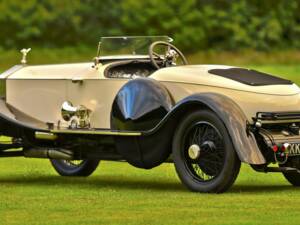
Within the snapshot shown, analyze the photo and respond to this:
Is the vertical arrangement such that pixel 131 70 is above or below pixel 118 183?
above

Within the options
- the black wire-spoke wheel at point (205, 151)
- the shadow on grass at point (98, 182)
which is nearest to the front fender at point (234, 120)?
the black wire-spoke wheel at point (205, 151)

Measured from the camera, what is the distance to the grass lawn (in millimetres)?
9539

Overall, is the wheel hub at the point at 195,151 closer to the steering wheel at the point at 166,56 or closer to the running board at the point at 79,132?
the running board at the point at 79,132

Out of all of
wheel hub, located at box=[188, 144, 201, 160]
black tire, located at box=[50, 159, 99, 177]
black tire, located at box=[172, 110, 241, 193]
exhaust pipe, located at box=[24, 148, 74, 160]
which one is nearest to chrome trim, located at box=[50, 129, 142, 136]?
exhaust pipe, located at box=[24, 148, 74, 160]

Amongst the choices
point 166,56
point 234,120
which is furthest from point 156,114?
point 166,56

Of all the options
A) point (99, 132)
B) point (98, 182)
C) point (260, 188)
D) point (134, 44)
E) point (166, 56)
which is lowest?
point (98, 182)

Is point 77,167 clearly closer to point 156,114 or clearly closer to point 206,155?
point 156,114

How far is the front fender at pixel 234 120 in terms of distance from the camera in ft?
36.4

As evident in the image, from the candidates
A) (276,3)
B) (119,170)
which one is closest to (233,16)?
(276,3)

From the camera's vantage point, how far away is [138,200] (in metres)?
11.0

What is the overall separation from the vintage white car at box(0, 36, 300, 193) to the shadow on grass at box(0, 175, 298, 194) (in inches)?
12.2

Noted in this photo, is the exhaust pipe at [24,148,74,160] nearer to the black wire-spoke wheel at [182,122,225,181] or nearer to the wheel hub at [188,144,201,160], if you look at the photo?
the black wire-spoke wheel at [182,122,225,181]

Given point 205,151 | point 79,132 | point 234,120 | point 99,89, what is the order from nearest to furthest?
point 234,120 < point 205,151 < point 79,132 < point 99,89

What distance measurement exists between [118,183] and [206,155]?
1991 millimetres
